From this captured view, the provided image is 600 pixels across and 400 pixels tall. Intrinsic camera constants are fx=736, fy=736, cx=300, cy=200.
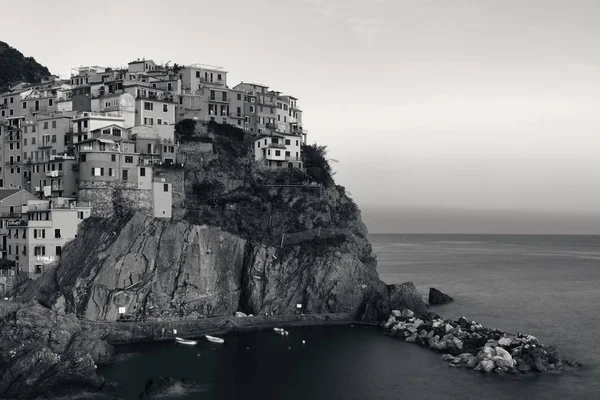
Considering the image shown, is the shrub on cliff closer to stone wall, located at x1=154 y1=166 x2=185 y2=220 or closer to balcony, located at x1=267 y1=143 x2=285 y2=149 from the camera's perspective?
balcony, located at x1=267 y1=143 x2=285 y2=149

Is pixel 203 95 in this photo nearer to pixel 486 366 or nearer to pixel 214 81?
pixel 214 81

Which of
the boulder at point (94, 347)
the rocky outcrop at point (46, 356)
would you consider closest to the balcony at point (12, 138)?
the rocky outcrop at point (46, 356)

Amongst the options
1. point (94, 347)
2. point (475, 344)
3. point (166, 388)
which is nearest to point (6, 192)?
point (94, 347)

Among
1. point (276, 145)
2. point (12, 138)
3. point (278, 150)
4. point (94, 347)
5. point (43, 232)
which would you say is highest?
point (12, 138)

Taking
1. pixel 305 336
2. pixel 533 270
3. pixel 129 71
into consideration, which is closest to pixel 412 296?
pixel 305 336

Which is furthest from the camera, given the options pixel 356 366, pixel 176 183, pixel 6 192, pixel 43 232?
pixel 6 192

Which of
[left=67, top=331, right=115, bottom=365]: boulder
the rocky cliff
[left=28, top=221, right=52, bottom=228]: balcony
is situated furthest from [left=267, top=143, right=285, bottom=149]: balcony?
[left=67, top=331, right=115, bottom=365]: boulder

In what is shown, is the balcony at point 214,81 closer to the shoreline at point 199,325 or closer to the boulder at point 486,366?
the shoreline at point 199,325
